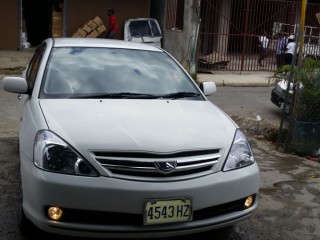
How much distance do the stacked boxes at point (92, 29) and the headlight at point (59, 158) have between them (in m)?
14.2

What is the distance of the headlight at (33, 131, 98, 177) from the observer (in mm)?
3066

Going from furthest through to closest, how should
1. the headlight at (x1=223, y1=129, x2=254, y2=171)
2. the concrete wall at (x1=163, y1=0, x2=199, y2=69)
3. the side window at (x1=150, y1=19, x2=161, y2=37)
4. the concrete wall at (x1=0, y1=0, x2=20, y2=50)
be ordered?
the concrete wall at (x1=0, y1=0, x2=20, y2=50) → the side window at (x1=150, y1=19, x2=161, y2=37) → the concrete wall at (x1=163, y1=0, x2=199, y2=69) → the headlight at (x1=223, y1=129, x2=254, y2=171)

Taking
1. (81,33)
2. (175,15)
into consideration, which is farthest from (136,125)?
(81,33)

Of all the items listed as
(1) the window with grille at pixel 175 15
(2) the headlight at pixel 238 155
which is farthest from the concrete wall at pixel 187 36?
(2) the headlight at pixel 238 155

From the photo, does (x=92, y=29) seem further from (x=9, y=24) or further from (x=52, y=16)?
(x=9, y=24)

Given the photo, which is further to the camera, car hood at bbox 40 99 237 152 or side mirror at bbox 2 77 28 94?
side mirror at bbox 2 77 28 94

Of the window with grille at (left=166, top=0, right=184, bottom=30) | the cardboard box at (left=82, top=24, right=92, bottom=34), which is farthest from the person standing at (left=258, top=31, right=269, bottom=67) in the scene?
the cardboard box at (left=82, top=24, right=92, bottom=34)

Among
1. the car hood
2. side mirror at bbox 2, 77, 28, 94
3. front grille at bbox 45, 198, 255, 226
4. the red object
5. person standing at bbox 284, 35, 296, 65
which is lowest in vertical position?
front grille at bbox 45, 198, 255, 226

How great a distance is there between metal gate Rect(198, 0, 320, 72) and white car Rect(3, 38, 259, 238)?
11874 mm

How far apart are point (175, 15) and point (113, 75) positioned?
12.4 metres

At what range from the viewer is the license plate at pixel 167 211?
3055 millimetres

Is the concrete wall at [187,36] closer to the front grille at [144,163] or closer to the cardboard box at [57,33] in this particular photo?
the cardboard box at [57,33]

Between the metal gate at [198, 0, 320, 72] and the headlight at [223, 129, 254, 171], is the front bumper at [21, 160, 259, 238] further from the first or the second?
the metal gate at [198, 0, 320, 72]

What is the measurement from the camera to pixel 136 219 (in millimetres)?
3094
